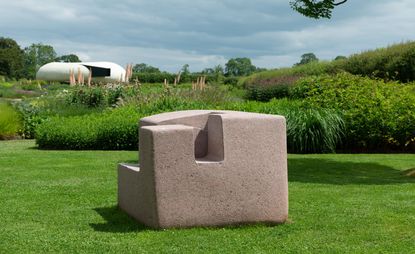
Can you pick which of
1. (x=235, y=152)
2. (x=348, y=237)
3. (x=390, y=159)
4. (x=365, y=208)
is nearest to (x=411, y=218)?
(x=365, y=208)

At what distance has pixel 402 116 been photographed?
13555 millimetres

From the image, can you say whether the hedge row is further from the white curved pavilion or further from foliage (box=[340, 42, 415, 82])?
the white curved pavilion

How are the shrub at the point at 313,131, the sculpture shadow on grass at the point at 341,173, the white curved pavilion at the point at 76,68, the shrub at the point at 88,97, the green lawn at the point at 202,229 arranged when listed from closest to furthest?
the green lawn at the point at 202,229 → the sculpture shadow on grass at the point at 341,173 → the shrub at the point at 313,131 → the shrub at the point at 88,97 → the white curved pavilion at the point at 76,68

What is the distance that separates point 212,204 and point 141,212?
70 cm

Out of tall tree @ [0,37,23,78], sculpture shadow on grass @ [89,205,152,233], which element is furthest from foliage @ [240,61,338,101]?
tall tree @ [0,37,23,78]

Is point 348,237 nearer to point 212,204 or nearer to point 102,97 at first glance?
point 212,204

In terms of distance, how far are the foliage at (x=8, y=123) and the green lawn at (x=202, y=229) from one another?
5921mm

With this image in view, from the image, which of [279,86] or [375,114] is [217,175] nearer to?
[375,114]

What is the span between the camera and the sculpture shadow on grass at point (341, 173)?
8.58m

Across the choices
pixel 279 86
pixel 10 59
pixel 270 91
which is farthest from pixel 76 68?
pixel 279 86

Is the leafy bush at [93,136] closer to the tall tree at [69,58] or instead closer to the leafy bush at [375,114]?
the leafy bush at [375,114]

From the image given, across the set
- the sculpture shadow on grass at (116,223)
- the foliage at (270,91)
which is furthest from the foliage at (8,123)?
the foliage at (270,91)

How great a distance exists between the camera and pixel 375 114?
13.8 m

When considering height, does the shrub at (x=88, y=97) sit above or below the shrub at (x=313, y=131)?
above
